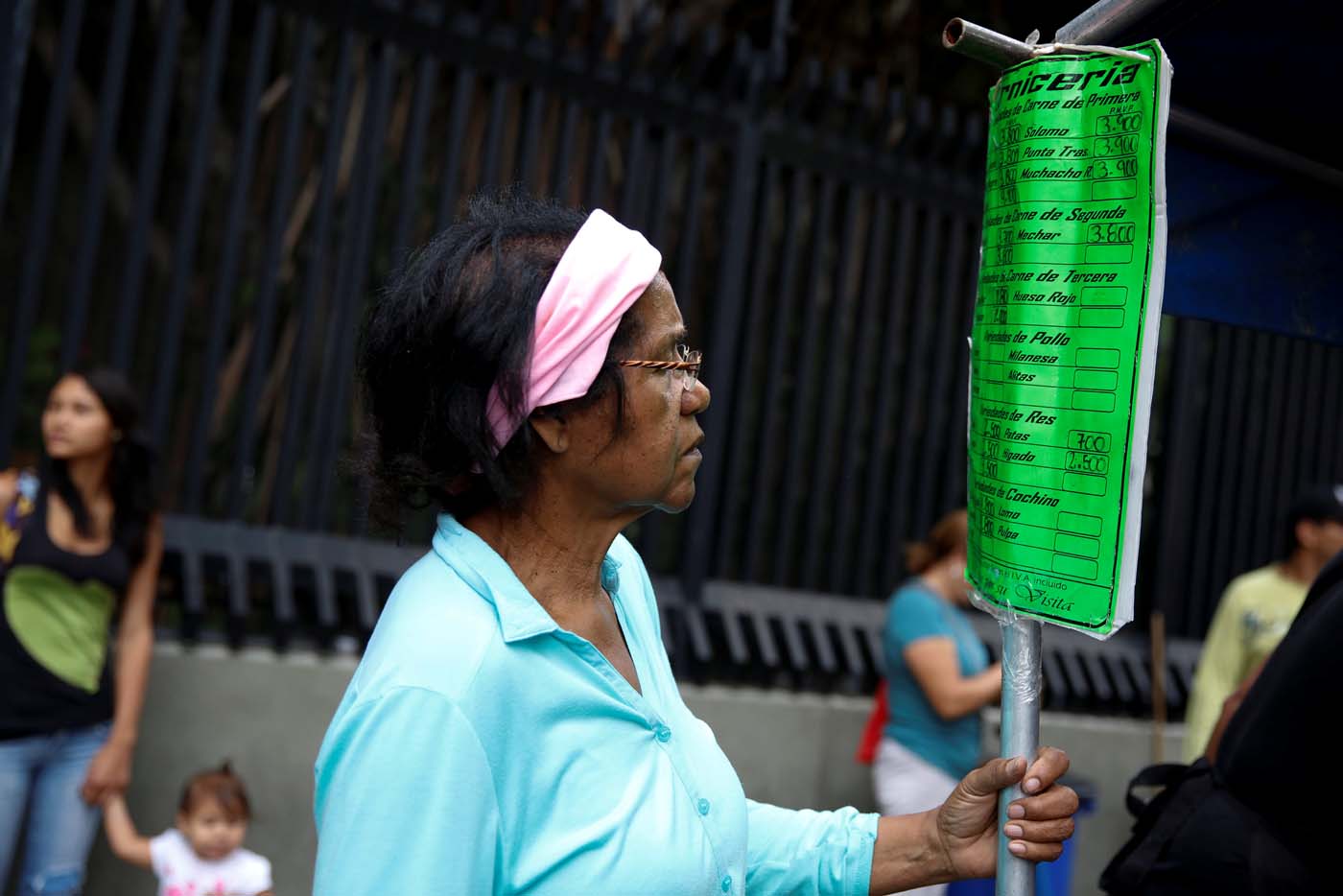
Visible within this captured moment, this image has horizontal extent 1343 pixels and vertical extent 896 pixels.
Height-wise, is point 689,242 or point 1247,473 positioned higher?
point 689,242

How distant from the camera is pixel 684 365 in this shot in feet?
5.87

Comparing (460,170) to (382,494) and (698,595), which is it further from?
(382,494)

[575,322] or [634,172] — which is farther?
[634,172]

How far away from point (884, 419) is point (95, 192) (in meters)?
3.21

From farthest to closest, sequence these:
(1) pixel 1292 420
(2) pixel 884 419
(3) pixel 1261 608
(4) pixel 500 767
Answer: (1) pixel 1292 420 → (2) pixel 884 419 → (3) pixel 1261 608 → (4) pixel 500 767

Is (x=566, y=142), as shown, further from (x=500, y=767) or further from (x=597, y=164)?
(x=500, y=767)

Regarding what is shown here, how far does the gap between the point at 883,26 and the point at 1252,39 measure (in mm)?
6746

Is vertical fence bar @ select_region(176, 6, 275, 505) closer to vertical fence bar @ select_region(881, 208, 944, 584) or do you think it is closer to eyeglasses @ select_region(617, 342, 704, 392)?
vertical fence bar @ select_region(881, 208, 944, 584)

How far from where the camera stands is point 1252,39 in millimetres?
2031

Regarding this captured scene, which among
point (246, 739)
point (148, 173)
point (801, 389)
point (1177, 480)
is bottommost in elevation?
point (246, 739)

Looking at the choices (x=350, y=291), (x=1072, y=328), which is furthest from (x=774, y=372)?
(x=1072, y=328)

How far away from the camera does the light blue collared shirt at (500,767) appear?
1447 mm

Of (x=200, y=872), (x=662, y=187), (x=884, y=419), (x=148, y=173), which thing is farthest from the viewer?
(x=884, y=419)

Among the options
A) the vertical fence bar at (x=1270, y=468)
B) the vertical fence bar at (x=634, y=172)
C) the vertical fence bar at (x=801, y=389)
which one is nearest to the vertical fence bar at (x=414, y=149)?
the vertical fence bar at (x=634, y=172)
